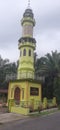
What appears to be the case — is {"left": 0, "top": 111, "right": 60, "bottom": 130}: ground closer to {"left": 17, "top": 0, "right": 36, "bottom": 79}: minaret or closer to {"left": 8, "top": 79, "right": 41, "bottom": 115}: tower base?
{"left": 8, "top": 79, "right": 41, "bottom": 115}: tower base

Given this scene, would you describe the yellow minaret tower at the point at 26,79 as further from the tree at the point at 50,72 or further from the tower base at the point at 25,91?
the tree at the point at 50,72

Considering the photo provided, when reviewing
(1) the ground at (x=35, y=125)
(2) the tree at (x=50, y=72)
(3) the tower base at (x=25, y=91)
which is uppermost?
(2) the tree at (x=50, y=72)

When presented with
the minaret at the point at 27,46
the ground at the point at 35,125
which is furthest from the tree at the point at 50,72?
the ground at the point at 35,125

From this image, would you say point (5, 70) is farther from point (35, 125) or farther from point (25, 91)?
point (35, 125)

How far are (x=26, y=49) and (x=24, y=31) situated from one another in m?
2.46

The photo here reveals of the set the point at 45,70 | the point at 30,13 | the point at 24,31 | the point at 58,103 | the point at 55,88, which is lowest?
the point at 58,103

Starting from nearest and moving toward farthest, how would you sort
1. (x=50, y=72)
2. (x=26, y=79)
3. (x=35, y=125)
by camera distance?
(x=35, y=125), (x=26, y=79), (x=50, y=72)

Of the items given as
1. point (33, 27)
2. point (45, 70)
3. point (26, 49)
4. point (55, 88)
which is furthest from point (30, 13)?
point (55, 88)

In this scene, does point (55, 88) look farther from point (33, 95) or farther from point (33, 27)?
point (33, 27)

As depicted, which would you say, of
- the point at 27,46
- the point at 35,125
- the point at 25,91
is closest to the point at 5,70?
the point at 27,46

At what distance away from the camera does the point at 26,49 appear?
32500 mm

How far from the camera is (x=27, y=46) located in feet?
107

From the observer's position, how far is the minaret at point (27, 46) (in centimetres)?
3159

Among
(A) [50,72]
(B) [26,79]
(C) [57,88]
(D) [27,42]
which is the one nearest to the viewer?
(B) [26,79]
